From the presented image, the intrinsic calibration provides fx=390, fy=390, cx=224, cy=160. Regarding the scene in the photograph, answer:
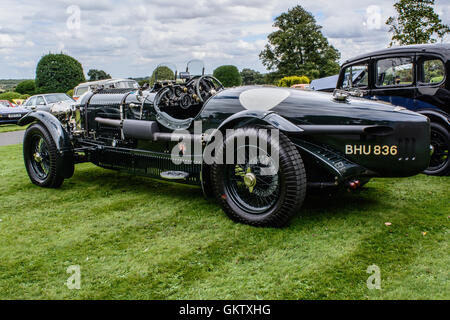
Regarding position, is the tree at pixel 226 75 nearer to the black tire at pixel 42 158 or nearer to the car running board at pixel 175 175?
the car running board at pixel 175 175

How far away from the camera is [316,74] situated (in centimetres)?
3766

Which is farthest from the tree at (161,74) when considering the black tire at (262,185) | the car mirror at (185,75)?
the black tire at (262,185)

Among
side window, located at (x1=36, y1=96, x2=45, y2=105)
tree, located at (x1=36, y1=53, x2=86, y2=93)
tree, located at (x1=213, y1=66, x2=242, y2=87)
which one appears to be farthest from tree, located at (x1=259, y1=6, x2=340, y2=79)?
tree, located at (x1=213, y1=66, x2=242, y2=87)

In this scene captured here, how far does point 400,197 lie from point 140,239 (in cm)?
299

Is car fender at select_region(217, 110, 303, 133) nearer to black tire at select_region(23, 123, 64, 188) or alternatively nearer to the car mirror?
the car mirror

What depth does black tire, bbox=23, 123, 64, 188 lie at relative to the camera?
17.3ft

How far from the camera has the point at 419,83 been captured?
605 cm

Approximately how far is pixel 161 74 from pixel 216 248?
2848 millimetres

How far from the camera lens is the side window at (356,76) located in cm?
695

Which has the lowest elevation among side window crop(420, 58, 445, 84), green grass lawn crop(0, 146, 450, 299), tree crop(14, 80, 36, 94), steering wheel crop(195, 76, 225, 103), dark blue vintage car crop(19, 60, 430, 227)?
green grass lawn crop(0, 146, 450, 299)

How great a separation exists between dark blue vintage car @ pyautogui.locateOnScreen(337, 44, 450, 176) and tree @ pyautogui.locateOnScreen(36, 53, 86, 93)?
24364 mm

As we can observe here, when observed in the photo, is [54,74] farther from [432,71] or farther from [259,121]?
[259,121]

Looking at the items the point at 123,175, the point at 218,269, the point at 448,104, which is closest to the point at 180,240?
the point at 218,269

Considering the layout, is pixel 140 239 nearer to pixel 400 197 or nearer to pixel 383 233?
pixel 383 233
